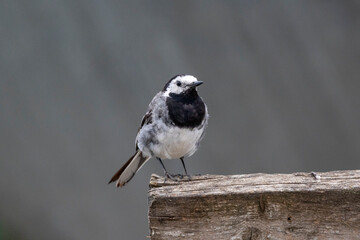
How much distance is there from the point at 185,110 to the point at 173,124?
0.30ft

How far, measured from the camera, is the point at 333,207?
144 cm

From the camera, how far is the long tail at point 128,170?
102 inches

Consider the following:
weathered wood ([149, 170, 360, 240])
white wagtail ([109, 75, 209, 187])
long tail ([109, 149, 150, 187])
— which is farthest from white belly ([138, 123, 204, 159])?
weathered wood ([149, 170, 360, 240])

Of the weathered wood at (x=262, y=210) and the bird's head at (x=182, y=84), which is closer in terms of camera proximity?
the weathered wood at (x=262, y=210)

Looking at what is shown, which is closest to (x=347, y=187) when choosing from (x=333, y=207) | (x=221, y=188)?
(x=333, y=207)

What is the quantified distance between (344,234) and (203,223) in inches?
15.0

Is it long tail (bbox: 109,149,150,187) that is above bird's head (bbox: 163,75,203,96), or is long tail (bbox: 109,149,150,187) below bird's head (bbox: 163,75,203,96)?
below

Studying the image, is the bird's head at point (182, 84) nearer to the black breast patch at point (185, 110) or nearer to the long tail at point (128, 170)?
the black breast patch at point (185, 110)

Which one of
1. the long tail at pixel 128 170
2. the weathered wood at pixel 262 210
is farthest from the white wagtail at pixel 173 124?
the weathered wood at pixel 262 210

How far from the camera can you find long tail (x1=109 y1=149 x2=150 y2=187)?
259cm

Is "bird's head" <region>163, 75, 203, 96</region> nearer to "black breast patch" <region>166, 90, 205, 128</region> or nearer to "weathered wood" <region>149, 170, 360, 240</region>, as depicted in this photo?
"black breast patch" <region>166, 90, 205, 128</region>

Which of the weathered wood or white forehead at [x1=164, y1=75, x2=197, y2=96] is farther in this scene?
white forehead at [x1=164, y1=75, x2=197, y2=96]

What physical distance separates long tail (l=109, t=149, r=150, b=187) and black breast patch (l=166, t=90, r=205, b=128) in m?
0.35

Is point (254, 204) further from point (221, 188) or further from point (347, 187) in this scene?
point (347, 187)
